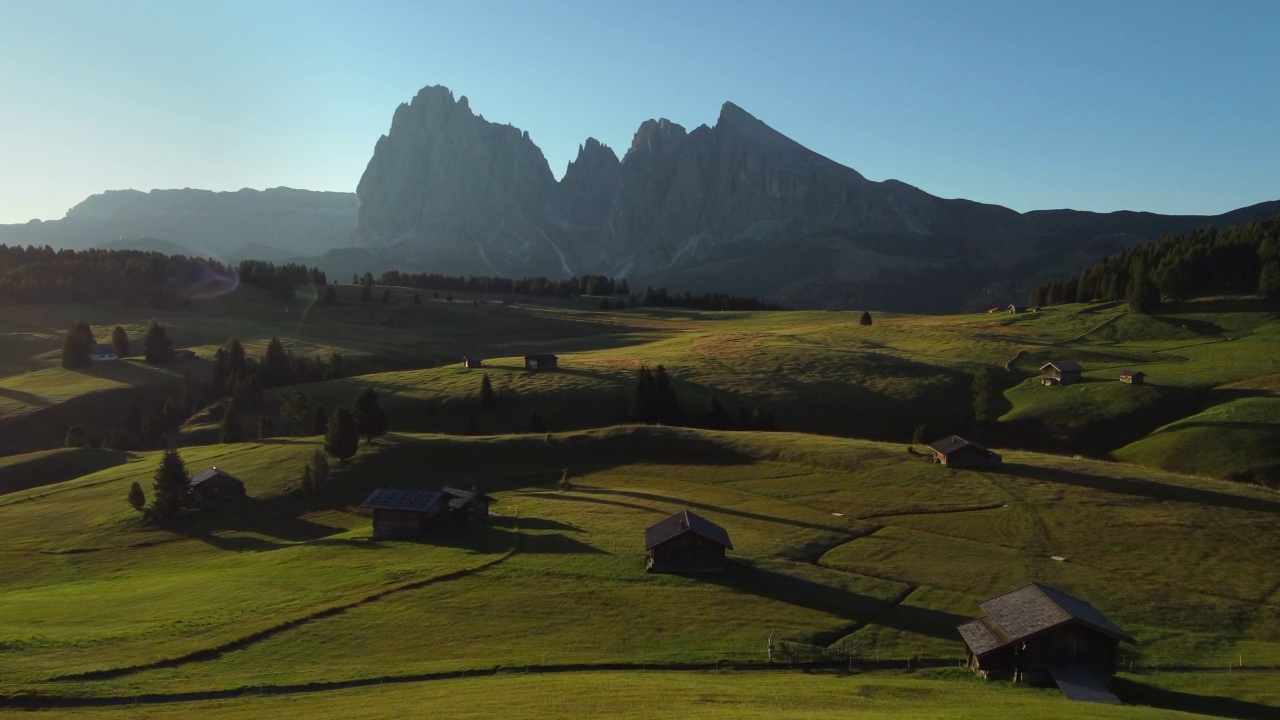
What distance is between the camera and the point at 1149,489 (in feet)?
200

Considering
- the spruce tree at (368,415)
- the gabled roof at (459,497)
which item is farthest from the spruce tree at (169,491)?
the gabled roof at (459,497)

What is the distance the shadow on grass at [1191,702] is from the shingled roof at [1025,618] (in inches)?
84.1

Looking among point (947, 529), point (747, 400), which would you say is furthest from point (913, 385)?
point (947, 529)

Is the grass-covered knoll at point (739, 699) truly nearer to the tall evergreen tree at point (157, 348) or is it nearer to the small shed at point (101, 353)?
the tall evergreen tree at point (157, 348)

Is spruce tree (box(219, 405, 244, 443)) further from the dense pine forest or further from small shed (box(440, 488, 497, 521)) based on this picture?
the dense pine forest

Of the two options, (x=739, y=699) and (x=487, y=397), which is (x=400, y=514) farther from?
(x=487, y=397)

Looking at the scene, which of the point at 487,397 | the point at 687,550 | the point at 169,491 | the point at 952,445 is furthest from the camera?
the point at 487,397

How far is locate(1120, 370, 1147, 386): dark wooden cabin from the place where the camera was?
92.3 meters

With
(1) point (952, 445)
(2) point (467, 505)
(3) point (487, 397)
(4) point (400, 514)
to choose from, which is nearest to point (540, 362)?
(3) point (487, 397)

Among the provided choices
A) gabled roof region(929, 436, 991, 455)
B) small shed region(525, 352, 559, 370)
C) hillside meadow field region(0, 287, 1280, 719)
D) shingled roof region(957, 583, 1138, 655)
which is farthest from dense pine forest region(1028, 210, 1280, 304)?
shingled roof region(957, 583, 1138, 655)

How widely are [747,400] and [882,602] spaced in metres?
57.3

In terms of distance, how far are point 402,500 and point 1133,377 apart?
78808mm

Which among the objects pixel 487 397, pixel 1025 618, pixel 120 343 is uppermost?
pixel 120 343

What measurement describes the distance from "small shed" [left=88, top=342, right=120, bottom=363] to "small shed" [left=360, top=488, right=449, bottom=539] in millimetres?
99501
